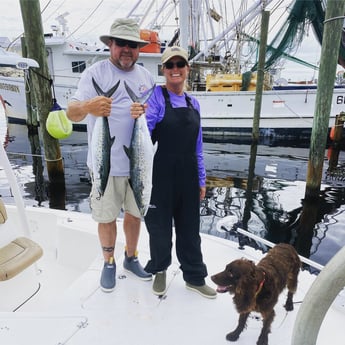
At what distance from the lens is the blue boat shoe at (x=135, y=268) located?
2484 mm

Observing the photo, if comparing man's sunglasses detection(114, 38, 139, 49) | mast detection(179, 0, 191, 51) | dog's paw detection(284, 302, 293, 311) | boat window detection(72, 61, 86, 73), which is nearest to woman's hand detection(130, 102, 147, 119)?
man's sunglasses detection(114, 38, 139, 49)

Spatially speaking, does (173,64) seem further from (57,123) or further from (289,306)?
(57,123)

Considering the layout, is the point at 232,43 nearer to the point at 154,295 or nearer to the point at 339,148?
the point at 339,148

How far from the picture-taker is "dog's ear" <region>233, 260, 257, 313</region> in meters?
1.75

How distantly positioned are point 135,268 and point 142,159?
1029mm

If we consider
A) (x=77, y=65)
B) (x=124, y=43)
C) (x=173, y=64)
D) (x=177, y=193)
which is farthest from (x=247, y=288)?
(x=77, y=65)

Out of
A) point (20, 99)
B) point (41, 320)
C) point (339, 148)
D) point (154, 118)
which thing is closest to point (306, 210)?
point (154, 118)

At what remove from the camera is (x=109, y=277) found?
2365mm

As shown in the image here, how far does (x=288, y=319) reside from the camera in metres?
2.05

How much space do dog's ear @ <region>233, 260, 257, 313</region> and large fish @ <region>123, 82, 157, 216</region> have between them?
0.67 m

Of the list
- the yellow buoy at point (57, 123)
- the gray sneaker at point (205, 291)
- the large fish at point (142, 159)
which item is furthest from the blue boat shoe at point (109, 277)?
the yellow buoy at point (57, 123)

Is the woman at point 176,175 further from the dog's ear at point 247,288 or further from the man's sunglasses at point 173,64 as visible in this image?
the dog's ear at point 247,288

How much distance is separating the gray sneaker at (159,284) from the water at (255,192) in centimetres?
66

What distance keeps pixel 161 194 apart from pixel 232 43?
50.9 ft
